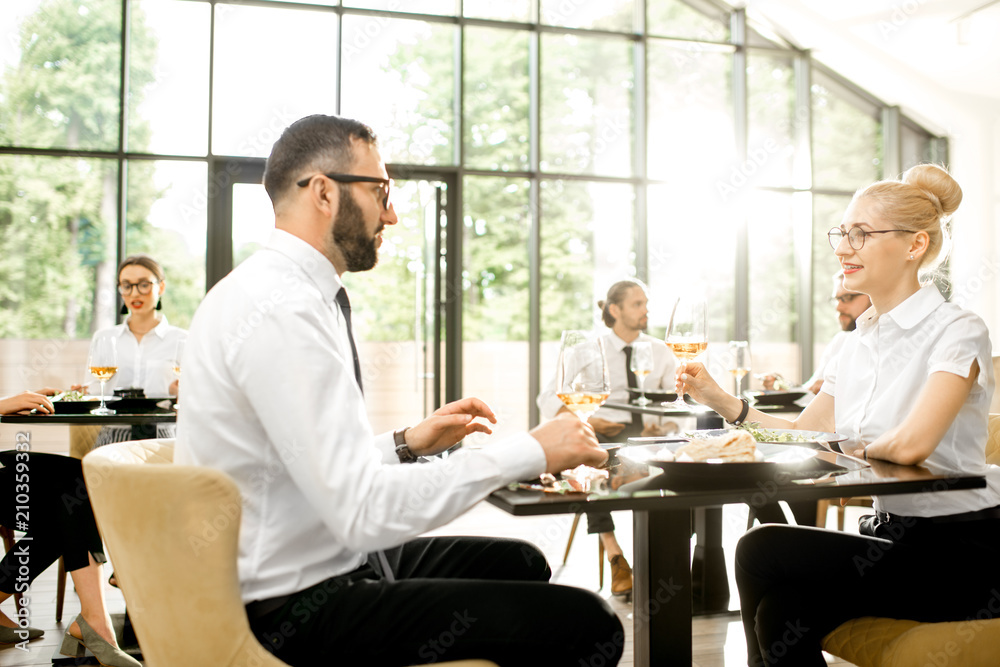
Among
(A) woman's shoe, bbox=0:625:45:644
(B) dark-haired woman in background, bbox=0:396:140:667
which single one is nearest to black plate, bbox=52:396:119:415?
(B) dark-haired woman in background, bbox=0:396:140:667

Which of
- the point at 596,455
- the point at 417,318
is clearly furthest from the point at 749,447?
the point at 417,318

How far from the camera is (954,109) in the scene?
7.46 meters

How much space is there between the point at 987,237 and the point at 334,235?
7603 mm

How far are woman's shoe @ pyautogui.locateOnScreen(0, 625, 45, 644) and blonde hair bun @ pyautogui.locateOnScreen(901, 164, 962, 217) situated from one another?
3.24 metres

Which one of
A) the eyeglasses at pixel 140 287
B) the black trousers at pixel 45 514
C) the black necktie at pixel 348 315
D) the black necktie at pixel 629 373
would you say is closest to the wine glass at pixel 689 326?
the black necktie at pixel 348 315

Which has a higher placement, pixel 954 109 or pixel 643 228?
pixel 954 109

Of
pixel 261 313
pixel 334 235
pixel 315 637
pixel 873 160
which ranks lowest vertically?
pixel 315 637

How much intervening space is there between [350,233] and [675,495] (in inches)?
30.2

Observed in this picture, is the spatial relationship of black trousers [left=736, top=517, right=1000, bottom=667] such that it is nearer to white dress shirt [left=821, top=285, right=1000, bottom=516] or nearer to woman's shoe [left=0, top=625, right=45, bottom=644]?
white dress shirt [left=821, top=285, right=1000, bottom=516]

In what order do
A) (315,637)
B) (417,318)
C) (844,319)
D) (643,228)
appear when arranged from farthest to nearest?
1. (643,228)
2. (417,318)
3. (844,319)
4. (315,637)

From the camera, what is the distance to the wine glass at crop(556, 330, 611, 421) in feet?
5.26

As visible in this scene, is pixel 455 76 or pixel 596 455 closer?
pixel 596 455

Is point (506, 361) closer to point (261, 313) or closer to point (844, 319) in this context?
point (844, 319)

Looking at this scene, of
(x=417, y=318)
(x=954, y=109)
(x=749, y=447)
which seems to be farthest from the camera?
(x=954, y=109)
